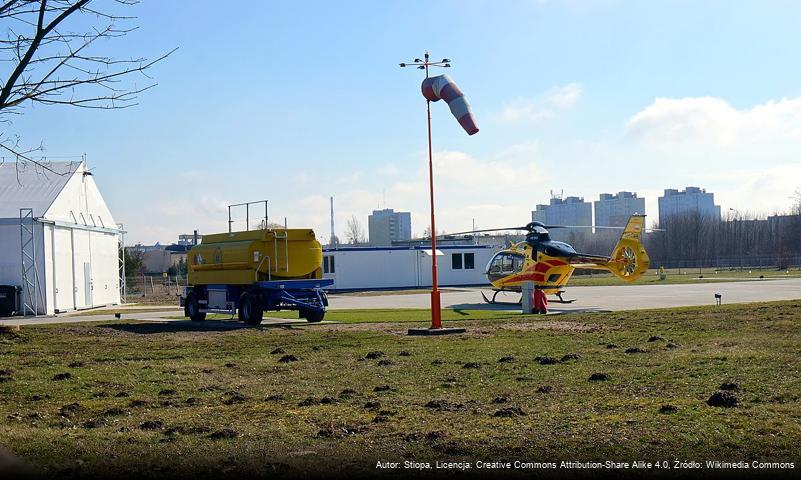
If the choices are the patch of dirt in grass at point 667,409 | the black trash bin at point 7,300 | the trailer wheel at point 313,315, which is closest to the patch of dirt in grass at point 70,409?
the patch of dirt in grass at point 667,409

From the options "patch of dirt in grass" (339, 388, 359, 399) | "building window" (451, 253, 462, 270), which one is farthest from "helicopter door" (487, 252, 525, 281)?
"building window" (451, 253, 462, 270)

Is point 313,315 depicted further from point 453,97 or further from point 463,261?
point 463,261

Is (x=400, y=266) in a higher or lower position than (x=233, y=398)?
higher

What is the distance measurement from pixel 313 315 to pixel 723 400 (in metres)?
19.9

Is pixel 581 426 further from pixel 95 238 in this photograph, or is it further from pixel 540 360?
pixel 95 238

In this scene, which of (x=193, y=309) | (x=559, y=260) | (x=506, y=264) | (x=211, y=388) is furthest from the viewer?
(x=506, y=264)

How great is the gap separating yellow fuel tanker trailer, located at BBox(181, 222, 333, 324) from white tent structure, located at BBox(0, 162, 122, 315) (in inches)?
344

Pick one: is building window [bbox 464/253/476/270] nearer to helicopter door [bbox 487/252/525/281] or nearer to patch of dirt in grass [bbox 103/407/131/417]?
helicopter door [bbox 487/252/525/281]

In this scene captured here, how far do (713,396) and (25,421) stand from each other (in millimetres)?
7986

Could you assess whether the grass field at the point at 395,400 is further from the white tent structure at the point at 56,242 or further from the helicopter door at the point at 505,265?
the white tent structure at the point at 56,242

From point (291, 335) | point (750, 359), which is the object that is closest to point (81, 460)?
point (750, 359)

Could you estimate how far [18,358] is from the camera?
17.6 metres

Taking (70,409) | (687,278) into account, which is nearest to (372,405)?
(70,409)

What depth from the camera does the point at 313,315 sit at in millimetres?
28844
